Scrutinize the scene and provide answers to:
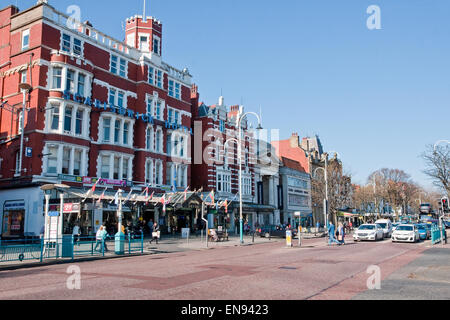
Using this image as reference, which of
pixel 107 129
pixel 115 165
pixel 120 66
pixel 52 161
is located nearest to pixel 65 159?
pixel 52 161

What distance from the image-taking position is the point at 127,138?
122 ft

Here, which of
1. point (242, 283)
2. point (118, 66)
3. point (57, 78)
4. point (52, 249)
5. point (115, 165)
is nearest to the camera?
point (242, 283)

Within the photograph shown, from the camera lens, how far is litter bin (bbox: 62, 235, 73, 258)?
19031 millimetres

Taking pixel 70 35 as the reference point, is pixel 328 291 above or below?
below

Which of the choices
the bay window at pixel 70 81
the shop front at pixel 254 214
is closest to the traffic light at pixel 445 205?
the shop front at pixel 254 214

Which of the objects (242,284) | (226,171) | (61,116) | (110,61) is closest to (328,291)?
(242,284)

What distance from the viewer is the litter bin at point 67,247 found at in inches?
749

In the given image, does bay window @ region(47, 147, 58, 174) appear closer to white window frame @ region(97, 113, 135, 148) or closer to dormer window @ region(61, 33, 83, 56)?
white window frame @ region(97, 113, 135, 148)

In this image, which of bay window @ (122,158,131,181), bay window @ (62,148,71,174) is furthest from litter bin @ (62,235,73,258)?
bay window @ (122,158,131,181)

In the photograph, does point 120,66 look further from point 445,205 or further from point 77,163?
point 445,205

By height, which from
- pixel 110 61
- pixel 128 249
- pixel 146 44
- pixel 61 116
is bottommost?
pixel 128 249

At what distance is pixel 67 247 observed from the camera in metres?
19.0

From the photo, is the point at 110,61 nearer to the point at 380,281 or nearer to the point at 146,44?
the point at 146,44
